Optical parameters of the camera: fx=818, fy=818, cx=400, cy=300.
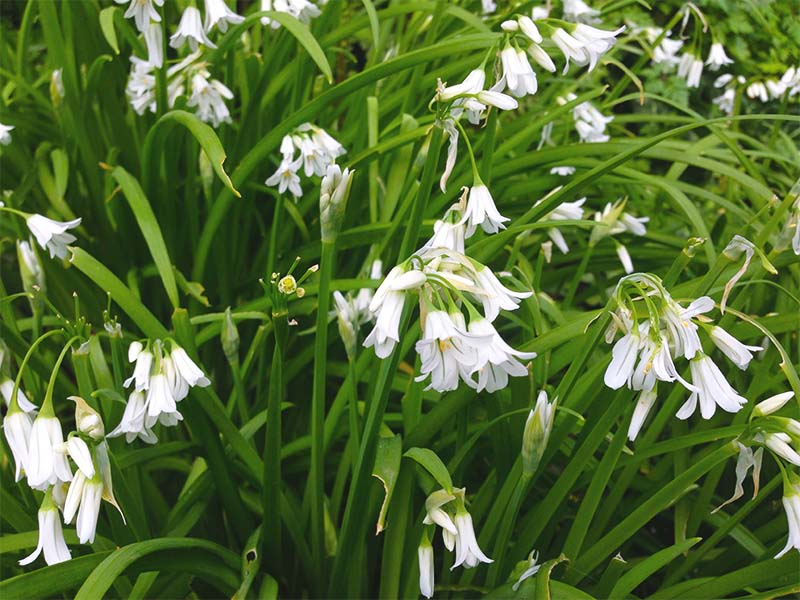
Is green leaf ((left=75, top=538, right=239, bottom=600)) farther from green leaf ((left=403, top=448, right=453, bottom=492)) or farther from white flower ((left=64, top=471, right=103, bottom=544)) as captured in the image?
green leaf ((left=403, top=448, right=453, bottom=492))

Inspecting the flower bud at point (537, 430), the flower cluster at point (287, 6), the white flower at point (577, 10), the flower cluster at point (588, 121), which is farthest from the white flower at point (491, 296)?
the white flower at point (577, 10)

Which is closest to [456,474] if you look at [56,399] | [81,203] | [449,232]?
[449,232]

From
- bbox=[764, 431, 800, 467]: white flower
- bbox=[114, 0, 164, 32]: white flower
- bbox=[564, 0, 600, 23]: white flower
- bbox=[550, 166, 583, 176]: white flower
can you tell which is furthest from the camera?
bbox=[564, 0, 600, 23]: white flower

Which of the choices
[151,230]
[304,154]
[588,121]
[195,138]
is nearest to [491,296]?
[304,154]

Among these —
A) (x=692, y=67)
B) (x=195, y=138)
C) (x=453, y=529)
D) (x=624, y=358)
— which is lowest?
(x=453, y=529)

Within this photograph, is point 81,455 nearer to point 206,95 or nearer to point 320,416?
point 320,416

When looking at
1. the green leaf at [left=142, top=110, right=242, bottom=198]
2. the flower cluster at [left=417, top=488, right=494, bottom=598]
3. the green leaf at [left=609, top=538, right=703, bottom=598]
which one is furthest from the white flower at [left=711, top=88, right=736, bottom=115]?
the flower cluster at [left=417, top=488, right=494, bottom=598]
